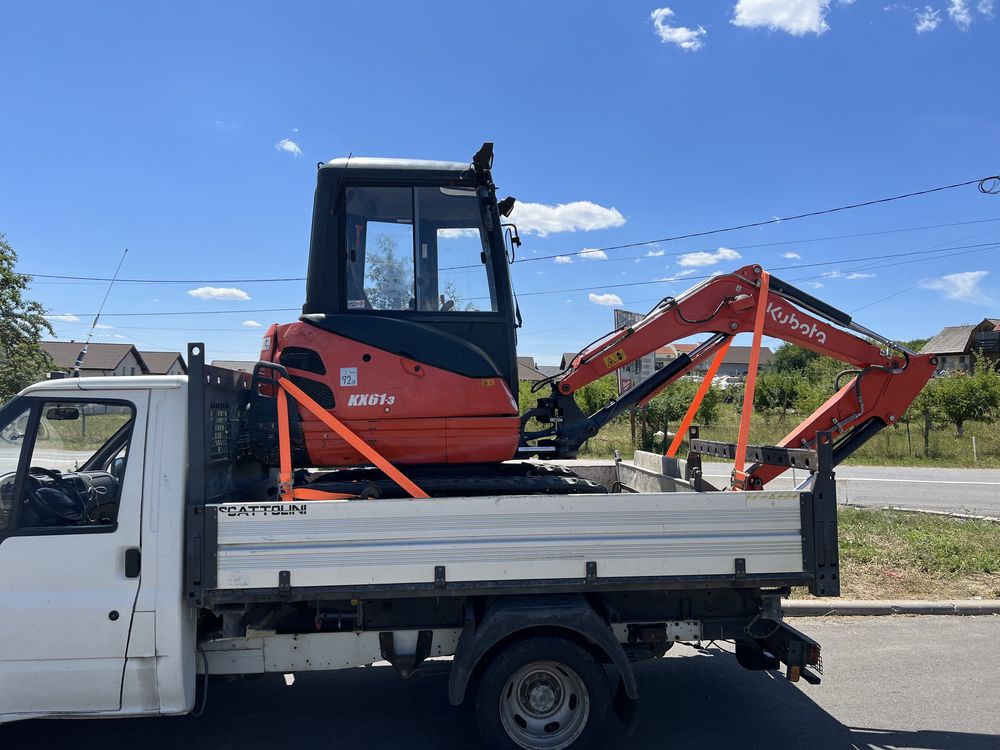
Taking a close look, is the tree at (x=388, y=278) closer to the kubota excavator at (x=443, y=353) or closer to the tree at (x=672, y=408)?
the kubota excavator at (x=443, y=353)

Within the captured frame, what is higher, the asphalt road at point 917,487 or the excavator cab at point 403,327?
the excavator cab at point 403,327

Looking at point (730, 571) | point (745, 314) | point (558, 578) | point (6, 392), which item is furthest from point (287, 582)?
point (6, 392)

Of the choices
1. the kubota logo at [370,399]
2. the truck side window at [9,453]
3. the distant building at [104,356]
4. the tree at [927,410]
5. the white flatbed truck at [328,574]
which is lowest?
the white flatbed truck at [328,574]

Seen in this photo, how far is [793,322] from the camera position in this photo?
16.9 feet

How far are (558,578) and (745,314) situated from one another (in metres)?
2.64

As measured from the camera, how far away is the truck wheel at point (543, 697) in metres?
3.79

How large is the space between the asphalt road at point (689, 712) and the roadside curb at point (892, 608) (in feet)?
2.72

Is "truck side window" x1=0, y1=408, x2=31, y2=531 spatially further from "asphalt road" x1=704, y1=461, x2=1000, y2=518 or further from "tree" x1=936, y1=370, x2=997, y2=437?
"tree" x1=936, y1=370, x2=997, y2=437

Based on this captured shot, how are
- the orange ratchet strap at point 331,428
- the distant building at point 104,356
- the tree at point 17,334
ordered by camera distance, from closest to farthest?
the orange ratchet strap at point 331,428
the tree at point 17,334
the distant building at point 104,356

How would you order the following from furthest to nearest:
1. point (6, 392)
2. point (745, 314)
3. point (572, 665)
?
point (6, 392)
point (745, 314)
point (572, 665)

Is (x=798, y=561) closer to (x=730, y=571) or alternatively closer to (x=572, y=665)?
(x=730, y=571)

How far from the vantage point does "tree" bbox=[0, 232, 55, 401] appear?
1972 centimetres

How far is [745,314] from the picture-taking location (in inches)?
206

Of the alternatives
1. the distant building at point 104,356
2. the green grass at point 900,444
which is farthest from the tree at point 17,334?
the distant building at point 104,356
